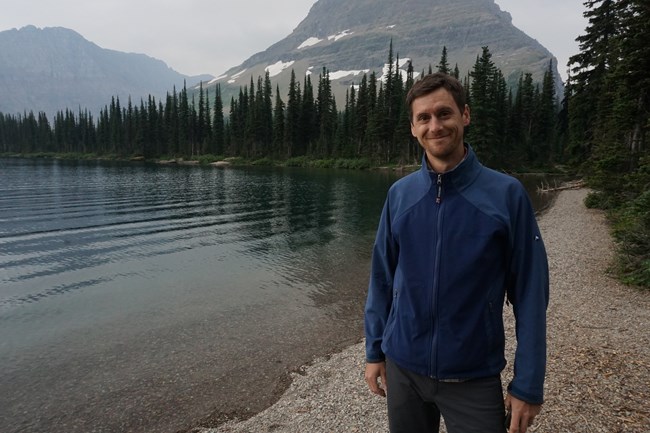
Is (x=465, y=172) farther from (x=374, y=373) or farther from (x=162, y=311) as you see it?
(x=162, y=311)

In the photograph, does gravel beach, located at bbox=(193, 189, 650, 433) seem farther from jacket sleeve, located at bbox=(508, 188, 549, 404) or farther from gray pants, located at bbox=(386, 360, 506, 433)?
jacket sleeve, located at bbox=(508, 188, 549, 404)

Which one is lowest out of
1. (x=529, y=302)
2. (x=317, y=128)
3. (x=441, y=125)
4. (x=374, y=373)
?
(x=374, y=373)

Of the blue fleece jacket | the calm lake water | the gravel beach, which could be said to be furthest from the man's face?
the calm lake water

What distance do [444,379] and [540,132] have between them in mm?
84162

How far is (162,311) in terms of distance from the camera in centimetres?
1197

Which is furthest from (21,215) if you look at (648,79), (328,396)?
(648,79)

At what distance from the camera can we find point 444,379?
2.59m

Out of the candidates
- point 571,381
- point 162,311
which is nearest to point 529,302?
point 571,381

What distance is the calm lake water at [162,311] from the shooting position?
289 inches

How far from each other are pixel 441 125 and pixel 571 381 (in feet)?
18.1

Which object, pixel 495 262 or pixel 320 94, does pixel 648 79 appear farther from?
pixel 320 94

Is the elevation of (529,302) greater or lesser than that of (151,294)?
greater

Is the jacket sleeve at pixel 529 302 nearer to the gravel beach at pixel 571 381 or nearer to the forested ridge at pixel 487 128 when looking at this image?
the gravel beach at pixel 571 381

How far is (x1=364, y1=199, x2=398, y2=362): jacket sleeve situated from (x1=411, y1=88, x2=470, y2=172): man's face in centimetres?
59
